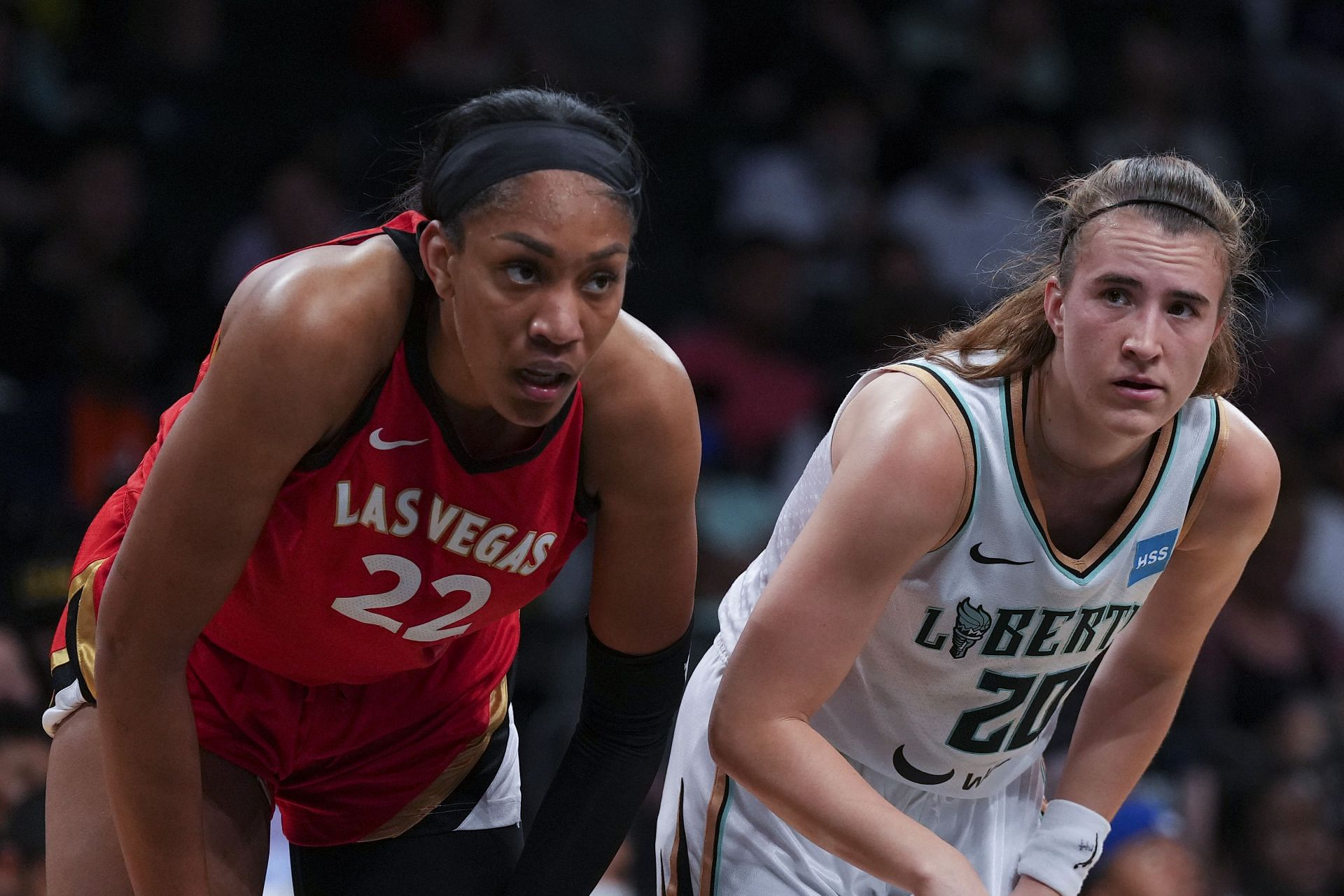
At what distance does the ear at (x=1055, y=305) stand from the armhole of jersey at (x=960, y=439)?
0.18 m

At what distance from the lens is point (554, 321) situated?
1.88m

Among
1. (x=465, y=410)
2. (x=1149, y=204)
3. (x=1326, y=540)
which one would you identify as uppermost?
(x=1326, y=540)

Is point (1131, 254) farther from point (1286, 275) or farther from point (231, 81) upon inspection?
point (1286, 275)

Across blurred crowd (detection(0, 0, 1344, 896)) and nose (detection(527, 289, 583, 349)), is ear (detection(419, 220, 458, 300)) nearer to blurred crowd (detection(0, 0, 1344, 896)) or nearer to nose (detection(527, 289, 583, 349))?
nose (detection(527, 289, 583, 349))

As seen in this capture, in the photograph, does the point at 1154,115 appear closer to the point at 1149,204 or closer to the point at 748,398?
the point at 748,398

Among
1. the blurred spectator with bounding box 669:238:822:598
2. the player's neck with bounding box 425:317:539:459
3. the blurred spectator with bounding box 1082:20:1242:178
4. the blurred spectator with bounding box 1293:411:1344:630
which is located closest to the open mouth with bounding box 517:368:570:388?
the player's neck with bounding box 425:317:539:459

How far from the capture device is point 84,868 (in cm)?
215

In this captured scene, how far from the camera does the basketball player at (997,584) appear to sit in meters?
2.07

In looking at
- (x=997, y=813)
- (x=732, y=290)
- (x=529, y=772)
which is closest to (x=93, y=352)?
(x=529, y=772)

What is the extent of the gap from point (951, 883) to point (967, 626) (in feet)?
1.35

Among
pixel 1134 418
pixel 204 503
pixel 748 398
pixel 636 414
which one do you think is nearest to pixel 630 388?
pixel 636 414

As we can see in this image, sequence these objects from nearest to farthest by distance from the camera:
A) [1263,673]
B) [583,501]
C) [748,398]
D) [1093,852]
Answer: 1. [583,501]
2. [1093,852]
3. [1263,673]
4. [748,398]

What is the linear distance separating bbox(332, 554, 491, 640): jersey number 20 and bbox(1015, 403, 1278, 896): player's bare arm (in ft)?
3.04

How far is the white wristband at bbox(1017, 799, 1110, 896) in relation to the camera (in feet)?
7.83
